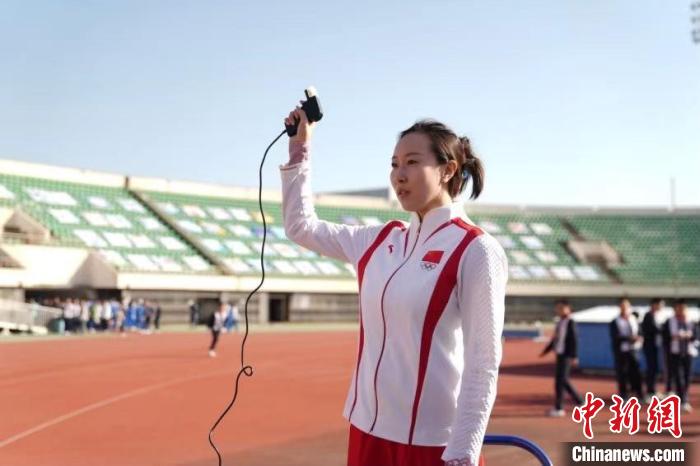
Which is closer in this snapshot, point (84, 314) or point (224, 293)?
point (84, 314)

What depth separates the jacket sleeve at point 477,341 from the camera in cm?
244

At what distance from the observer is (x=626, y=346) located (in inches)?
535

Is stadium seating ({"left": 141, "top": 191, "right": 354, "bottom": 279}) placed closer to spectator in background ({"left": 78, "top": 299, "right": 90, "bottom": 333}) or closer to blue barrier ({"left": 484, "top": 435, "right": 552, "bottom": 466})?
spectator in background ({"left": 78, "top": 299, "right": 90, "bottom": 333})

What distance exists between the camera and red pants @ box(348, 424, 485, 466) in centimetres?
261

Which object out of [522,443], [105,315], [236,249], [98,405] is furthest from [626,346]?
[236,249]

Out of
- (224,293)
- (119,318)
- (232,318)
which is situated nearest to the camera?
(119,318)

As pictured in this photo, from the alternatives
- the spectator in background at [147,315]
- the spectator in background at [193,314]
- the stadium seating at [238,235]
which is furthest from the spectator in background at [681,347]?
the stadium seating at [238,235]

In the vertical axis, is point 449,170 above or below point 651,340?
above

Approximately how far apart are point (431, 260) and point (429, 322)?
0.21 metres

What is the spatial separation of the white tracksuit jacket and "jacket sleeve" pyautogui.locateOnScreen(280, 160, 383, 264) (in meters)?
0.19

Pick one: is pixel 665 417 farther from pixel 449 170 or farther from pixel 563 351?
pixel 449 170

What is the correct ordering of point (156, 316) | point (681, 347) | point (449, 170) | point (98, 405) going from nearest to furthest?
point (449, 170)
point (681, 347)
point (98, 405)
point (156, 316)

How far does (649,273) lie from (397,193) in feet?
198

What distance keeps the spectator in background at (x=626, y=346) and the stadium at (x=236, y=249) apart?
26789 millimetres
